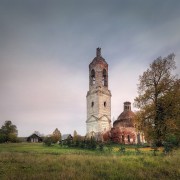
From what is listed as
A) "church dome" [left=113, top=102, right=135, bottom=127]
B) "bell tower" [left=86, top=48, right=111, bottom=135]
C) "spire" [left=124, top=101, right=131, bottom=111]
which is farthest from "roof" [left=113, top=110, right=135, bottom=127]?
"bell tower" [left=86, top=48, right=111, bottom=135]

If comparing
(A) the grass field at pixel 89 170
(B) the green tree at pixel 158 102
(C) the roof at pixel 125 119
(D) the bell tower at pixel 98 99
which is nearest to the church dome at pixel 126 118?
(C) the roof at pixel 125 119

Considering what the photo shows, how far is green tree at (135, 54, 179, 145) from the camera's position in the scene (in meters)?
20.2

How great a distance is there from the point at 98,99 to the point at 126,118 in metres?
8.50

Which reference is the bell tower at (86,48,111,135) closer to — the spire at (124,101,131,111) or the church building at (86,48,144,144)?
the church building at (86,48,144,144)

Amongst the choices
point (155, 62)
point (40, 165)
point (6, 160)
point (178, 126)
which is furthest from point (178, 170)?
point (155, 62)

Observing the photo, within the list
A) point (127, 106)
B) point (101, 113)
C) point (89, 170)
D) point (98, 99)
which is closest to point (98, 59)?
point (98, 99)

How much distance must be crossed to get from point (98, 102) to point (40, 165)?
34.9 meters

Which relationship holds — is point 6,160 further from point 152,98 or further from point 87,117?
point 87,117

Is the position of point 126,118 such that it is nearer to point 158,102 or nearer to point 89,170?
point 158,102

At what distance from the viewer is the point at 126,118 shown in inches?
1924

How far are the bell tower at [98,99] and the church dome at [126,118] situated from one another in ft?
11.5

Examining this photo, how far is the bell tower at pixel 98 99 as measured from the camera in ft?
148

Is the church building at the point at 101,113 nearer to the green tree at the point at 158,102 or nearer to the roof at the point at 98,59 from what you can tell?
the roof at the point at 98,59

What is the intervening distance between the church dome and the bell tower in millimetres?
3498
